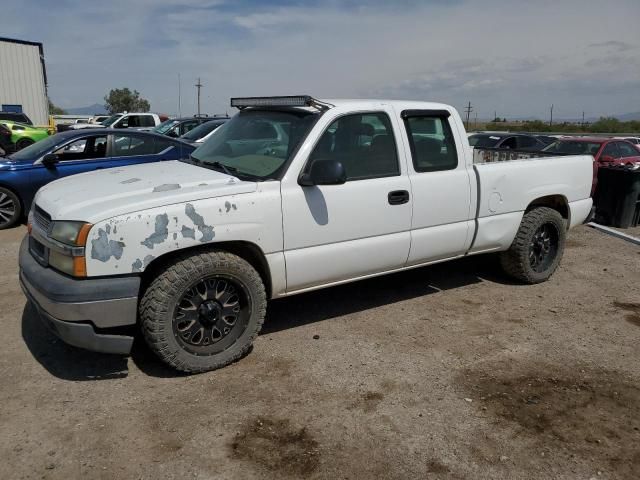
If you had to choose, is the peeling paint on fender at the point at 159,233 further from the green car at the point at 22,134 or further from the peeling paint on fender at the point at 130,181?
the green car at the point at 22,134

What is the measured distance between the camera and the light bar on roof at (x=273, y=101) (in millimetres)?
4284

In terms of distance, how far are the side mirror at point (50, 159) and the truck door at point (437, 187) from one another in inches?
221

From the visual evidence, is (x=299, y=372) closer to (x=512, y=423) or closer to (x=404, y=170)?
(x=512, y=423)

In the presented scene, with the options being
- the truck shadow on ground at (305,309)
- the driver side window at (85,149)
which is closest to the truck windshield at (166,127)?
the driver side window at (85,149)

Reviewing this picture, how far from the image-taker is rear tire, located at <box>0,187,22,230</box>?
26.3 ft

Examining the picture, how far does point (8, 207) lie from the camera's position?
8.05 m

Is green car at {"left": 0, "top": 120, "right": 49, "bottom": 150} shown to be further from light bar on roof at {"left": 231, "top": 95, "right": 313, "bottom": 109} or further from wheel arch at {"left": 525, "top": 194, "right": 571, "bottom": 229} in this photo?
wheel arch at {"left": 525, "top": 194, "right": 571, "bottom": 229}

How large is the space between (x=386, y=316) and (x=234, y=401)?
188cm

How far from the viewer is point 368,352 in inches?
165

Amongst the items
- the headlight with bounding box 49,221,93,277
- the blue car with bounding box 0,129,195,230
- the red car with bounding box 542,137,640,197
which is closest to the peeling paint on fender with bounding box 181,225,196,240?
the headlight with bounding box 49,221,93,277

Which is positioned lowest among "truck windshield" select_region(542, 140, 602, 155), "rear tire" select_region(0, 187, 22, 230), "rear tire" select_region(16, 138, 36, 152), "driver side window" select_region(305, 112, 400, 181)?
"rear tire" select_region(0, 187, 22, 230)

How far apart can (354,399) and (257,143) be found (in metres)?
2.16

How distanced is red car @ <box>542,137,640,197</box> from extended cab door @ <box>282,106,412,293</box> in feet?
32.1

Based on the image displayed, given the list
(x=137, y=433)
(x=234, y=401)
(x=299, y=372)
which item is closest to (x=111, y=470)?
(x=137, y=433)
